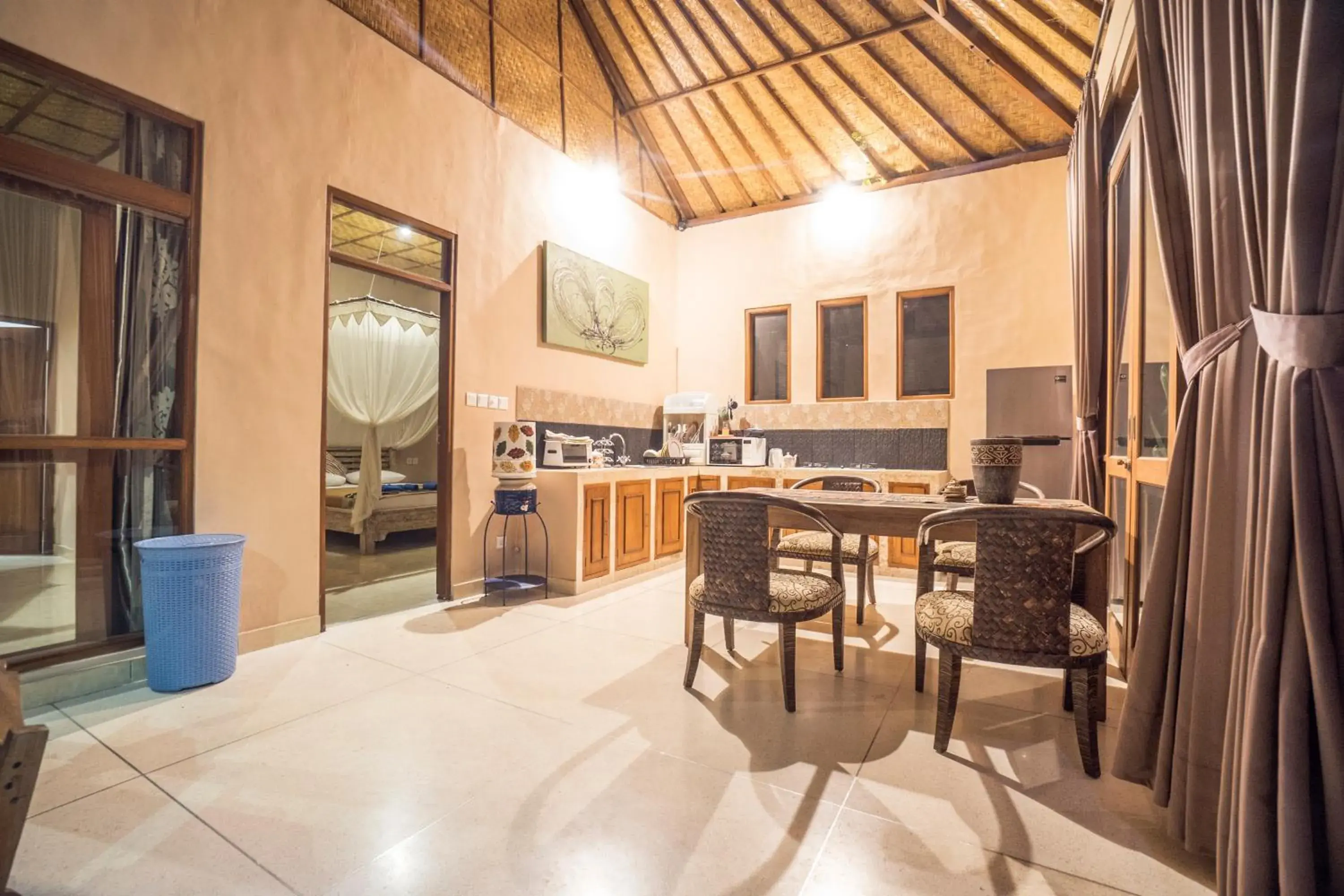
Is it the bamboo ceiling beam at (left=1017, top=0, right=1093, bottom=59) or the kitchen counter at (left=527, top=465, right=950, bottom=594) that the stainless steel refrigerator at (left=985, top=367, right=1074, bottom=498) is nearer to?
the kitchen counter at (left=527, top=465, right=950, bottom=594)

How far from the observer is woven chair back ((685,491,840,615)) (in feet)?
7.54

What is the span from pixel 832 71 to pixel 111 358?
5.30 m

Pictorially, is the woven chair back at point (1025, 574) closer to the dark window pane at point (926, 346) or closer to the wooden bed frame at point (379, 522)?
the dark window pane at point (926, 346)

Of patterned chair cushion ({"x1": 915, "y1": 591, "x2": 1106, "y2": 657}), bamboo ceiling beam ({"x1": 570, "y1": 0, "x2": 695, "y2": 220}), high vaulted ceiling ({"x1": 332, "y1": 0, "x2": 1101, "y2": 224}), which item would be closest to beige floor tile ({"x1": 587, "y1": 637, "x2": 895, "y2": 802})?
patterned chair cushion ({"x1": 915, "y1": 591, "x2": 1106, "y2": 657})

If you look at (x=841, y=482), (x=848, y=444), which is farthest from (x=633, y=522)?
(x=848, y=444)

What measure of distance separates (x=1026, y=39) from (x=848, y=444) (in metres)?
3.28

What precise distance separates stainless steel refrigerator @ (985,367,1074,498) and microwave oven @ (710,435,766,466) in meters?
1.94

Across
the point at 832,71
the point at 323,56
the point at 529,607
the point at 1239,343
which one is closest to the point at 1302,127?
the point at 1239,343

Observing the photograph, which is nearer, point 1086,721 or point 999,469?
point 1086,721

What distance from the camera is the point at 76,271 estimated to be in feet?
8.55

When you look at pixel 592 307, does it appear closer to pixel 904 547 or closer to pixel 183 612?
pixel 904 547

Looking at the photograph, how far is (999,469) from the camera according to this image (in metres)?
2.18

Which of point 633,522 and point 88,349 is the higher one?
point 88,349

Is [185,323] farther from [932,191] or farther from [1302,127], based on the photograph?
[932,191]
